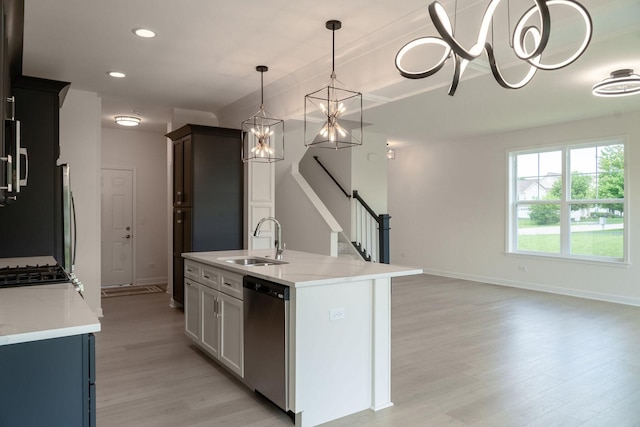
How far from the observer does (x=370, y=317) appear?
9.36 feet

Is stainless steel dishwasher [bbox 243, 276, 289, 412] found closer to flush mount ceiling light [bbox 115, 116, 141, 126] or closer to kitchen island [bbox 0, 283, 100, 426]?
kitchen island [bbox 0, 283, 100, 426]

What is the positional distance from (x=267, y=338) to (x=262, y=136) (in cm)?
210

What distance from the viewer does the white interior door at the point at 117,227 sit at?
7.48 metres

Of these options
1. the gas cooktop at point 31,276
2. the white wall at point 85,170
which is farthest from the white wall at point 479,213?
the gas cooktop at point 31,276

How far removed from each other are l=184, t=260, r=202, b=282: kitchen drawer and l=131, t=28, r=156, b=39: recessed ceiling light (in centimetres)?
195

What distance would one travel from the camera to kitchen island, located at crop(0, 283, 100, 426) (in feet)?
4.80

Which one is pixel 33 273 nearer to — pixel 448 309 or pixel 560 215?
pixel 448 309

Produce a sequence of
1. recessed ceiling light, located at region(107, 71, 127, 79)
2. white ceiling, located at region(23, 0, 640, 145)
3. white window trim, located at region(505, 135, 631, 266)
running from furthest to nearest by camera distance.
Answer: white window trim, located at region(505, 135, 631, 266), recessed ceiling light, located at region(107, 71, 127, 79), white ceiling, located at region(23, 0, 640, 145)

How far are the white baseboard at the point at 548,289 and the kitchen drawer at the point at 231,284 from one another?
5.65m

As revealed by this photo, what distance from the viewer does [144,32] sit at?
11.5ft

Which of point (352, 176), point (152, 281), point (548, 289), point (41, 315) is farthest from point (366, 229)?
point (41, 315)

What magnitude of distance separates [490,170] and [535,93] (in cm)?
290

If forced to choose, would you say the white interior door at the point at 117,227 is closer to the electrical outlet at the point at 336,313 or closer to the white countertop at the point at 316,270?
the white countertop at the point at 316,270

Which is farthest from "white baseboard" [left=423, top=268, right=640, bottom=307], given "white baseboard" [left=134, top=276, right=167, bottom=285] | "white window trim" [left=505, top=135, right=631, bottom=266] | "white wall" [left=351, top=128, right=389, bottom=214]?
"white baseboard" [left=134, top=276, right=167, bottom=285]
